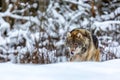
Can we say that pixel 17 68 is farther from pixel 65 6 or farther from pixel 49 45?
pixel 65 6

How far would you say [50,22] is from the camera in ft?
34.1

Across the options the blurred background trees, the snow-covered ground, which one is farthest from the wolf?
the snow-covered ground

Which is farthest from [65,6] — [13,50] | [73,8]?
[13,50]

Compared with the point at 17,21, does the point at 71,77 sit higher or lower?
higher

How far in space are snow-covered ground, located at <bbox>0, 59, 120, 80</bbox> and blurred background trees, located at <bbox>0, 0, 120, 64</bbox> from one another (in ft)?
17.7

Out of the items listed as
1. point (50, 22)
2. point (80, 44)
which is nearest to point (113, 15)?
point (50, 22)

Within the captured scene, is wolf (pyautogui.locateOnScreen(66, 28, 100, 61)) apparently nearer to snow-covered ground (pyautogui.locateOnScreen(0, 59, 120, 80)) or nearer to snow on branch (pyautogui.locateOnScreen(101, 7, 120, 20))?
snow-covered ground (pyautogui.locateOnScreen(0, 59, 120, 80))

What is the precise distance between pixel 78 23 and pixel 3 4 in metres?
2.14

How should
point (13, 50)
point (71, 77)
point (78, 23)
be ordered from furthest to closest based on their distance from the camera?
point (78, 23)
point (13, 50)
point (71, 77)

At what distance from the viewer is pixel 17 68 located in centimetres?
245

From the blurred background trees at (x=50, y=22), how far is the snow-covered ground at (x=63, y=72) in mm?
5406

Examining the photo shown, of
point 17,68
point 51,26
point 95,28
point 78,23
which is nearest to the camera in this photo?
point 17,68

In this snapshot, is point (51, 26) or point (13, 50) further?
point (51, 26)

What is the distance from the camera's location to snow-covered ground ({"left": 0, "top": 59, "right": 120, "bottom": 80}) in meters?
2.29
